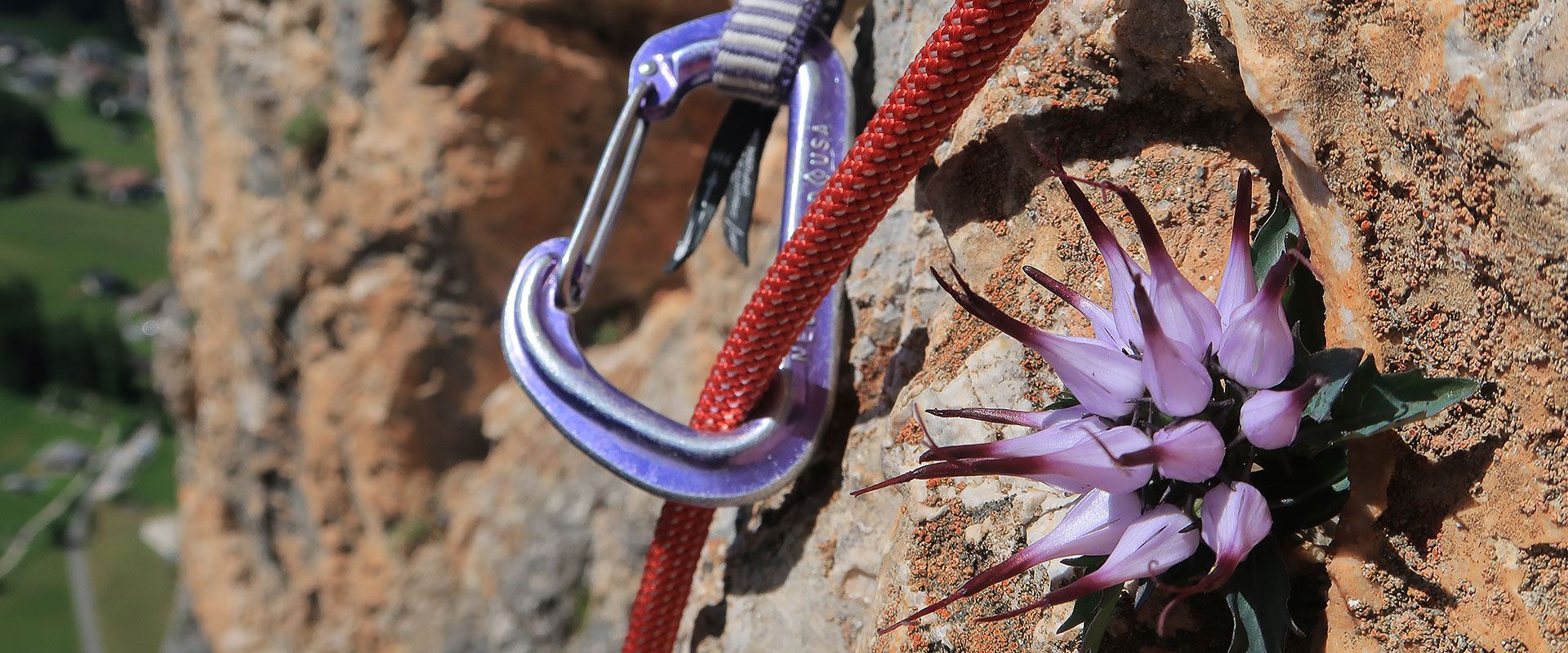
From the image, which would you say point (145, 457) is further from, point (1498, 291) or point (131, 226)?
point (1498, 291)

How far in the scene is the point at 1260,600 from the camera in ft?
1.86

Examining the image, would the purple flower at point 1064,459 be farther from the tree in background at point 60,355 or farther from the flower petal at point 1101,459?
the tree in background at point 60,355

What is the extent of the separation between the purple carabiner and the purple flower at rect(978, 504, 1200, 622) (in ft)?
1.51

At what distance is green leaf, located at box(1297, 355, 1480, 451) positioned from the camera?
52cm

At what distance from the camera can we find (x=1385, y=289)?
60 cm

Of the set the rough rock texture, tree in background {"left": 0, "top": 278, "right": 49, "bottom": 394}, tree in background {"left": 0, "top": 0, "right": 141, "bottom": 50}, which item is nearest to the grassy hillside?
tree in background {"left": 0, "top": 278, "right": 49, "bottom": 394}

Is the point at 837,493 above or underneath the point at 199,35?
above

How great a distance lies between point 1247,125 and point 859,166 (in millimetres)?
311

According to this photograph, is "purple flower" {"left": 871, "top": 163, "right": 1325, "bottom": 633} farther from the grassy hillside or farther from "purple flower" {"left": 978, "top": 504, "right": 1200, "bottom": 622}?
the grassy hillside

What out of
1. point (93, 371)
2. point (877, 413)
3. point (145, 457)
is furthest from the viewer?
point (93, 371)

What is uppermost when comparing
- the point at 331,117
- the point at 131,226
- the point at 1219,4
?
the point at 1219,4

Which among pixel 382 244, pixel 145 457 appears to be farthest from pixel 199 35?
pixel 145 457

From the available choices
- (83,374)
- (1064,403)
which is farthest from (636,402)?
(83,374)

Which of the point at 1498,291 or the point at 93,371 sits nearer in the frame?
the point at 1498,291
